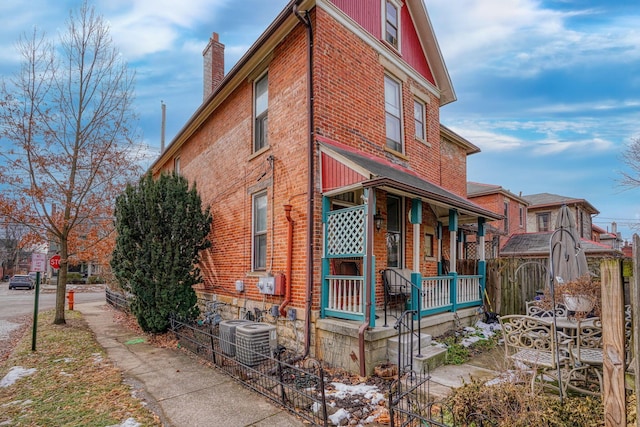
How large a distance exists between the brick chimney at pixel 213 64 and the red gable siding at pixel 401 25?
7582mm

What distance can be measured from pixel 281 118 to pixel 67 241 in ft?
30.2

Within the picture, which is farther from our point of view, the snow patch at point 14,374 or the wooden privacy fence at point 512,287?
the wooden privacy fence at point 512,287

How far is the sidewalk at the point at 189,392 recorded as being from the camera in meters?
4.45

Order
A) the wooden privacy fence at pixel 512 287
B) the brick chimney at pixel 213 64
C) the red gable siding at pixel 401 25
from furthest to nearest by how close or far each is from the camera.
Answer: the brick chimney at pixel 213 64, the wooden privacy fence at pixel 512 287, the red gable siding at pixel 401 25

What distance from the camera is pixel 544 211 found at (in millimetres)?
26859

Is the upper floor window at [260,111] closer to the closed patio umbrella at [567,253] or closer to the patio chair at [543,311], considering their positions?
the closed patio umbrella at [567,253]

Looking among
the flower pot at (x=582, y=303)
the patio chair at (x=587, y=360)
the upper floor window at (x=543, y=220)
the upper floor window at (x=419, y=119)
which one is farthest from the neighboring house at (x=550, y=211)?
the patio chair at (x=587, y=360)

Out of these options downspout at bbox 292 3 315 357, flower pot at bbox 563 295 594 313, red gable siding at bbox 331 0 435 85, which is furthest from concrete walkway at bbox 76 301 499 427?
red gable siding at bbox 331 0 435 85

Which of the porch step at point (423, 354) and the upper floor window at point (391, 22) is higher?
the upper floor window at point (391, 22)

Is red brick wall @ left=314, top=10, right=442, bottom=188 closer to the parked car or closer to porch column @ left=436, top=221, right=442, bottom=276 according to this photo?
porch column @ left=436, top=221, right=442, bottom=276

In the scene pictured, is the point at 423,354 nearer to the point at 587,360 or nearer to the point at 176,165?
the point at 587,360

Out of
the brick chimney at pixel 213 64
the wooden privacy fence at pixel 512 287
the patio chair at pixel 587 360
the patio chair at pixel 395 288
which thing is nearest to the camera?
the patio chair at pixel 587 360

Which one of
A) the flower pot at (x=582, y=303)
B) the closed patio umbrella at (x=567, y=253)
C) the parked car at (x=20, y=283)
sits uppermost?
the closed patio umbrella at (x=567, y=253)

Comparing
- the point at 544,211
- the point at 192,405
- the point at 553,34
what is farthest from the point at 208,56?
the point at 544,211
